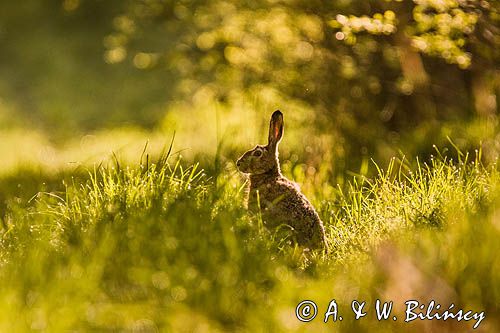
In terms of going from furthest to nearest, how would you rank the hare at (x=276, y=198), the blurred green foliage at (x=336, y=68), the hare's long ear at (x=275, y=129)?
the blurred green foliage at (x=336, y=68) < the hare's long ear at (x=275, y=129) < the hare at (x=276, y=198)

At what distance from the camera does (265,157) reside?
4480 mm

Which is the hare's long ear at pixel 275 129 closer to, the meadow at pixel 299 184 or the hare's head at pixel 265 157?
the hare's head at pixel 265 157

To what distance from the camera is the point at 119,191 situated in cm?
434

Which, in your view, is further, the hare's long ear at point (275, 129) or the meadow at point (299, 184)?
the hare's long ear at point (275, 129)

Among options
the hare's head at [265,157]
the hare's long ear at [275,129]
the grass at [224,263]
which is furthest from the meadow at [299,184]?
the hare's long ear at [275,129]

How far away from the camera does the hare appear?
4.25m

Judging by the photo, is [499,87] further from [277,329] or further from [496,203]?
[277,329]

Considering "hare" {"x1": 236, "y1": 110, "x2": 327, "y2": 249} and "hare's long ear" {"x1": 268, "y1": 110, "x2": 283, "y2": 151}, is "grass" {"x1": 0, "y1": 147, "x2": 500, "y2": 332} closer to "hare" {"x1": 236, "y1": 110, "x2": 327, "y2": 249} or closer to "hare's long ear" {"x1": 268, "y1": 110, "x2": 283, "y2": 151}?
"hare" {"x1": 236, "y1": 110, "x2": 327, "y2": 249}

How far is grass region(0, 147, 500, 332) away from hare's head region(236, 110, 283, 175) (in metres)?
0.19

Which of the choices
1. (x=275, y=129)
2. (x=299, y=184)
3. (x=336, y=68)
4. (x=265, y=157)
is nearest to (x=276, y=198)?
(x=265, y=157)

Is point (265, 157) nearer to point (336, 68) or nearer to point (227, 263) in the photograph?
point (227, 263)

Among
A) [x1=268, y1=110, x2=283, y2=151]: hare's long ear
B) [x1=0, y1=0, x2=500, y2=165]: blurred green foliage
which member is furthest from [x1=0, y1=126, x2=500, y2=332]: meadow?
[x1=0, y1=0, x2=500, y2=165]: blurred green foliage

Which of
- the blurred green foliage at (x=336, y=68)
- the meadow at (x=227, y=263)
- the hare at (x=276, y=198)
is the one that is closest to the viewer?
the meadow at (x=227, y=263)

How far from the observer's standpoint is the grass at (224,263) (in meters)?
3.19
